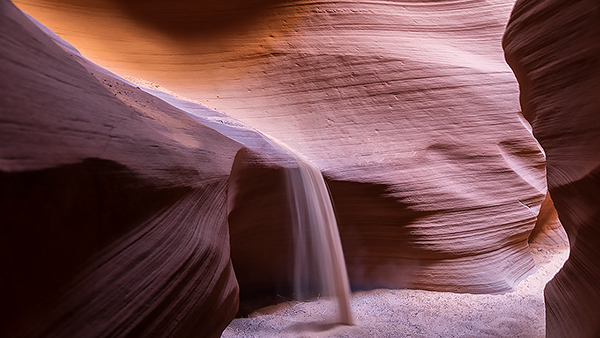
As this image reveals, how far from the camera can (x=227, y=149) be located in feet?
8.77

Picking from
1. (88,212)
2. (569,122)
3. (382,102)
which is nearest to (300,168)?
(382,102)

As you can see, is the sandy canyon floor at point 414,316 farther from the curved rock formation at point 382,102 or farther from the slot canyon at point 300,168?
the curved rock formation at point 382,102

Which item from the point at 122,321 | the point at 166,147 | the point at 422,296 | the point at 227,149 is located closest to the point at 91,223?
the point at 122,321

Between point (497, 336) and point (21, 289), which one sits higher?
point (21, 289)

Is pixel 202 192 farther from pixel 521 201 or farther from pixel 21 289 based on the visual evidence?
pixel 521 201

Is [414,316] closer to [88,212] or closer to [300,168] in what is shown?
[300,168]

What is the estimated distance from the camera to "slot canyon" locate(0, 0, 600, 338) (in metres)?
1.28

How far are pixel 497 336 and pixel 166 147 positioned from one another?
120 inches

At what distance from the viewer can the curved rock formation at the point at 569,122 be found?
182 centimetres

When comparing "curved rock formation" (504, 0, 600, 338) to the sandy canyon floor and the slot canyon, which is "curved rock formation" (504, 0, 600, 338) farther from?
the sandy canyon floor

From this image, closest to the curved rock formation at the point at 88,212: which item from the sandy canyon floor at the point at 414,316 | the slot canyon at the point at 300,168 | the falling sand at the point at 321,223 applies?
the slot canyon at the point at 300,168

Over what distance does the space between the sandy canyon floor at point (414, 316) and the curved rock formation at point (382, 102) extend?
0.28m

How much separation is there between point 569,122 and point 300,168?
2.36 m

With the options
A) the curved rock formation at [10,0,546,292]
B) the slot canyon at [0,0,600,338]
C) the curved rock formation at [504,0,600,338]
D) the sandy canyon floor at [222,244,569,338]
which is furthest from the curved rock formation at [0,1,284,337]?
the curved rock formation at [10,0,546,292]
